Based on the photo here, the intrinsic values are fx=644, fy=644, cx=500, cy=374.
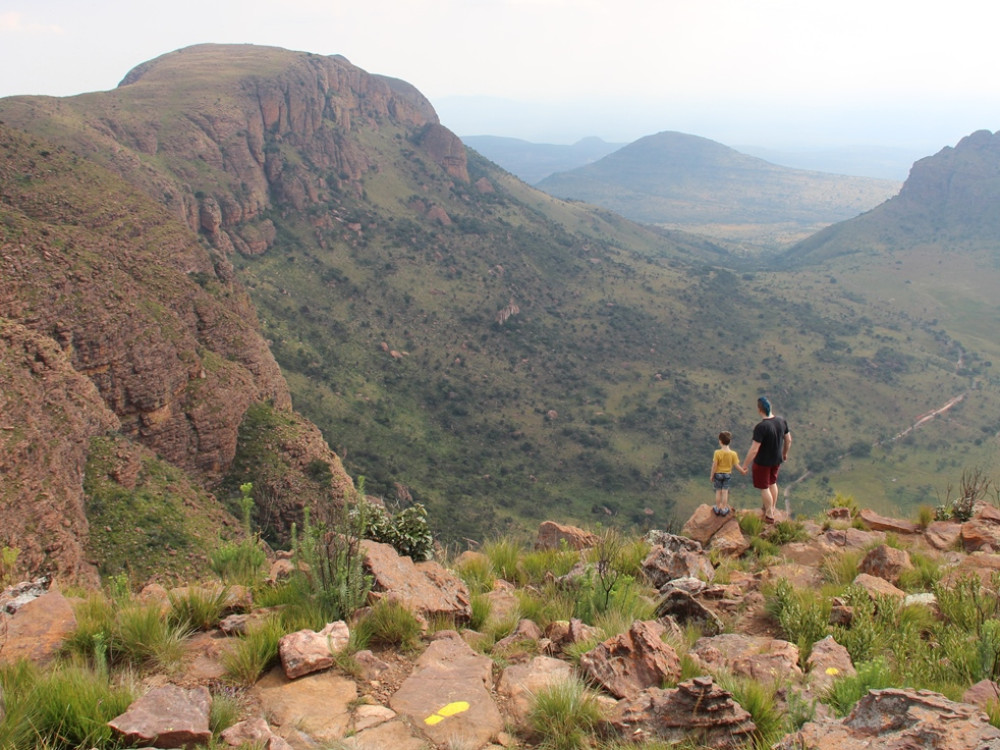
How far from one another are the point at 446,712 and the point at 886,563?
6.39 metres

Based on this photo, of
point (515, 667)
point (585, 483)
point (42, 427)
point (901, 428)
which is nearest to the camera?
point (515, 667)

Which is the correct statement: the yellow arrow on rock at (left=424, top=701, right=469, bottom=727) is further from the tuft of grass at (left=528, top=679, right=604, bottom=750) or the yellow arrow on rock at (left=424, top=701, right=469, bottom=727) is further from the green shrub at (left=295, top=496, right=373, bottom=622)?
the green shrub at (left=295, top=496, right=373, bottom=622)

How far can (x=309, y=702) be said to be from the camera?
185 inches

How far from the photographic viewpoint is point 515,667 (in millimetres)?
5324

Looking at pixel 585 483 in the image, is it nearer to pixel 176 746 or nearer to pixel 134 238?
pixel 134 238

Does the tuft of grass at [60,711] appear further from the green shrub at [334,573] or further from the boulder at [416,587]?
the boulder at [416,587]

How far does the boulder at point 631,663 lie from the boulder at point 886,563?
4.31 m

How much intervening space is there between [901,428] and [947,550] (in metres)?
72.4

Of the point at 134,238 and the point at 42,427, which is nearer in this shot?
the point at 42,427

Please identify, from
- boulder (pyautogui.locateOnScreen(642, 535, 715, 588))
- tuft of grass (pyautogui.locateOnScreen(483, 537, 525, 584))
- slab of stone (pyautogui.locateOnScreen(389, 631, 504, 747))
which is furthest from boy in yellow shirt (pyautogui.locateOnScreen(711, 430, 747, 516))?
slab of stone (pyautogui.locateOnScreen(389, 631, 504, 747))

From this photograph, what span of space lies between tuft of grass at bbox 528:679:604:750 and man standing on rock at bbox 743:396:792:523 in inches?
285

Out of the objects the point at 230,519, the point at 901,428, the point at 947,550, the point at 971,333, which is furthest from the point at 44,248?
the point at 971,333

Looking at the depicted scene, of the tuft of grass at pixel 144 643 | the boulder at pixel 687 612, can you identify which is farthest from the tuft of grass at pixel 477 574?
the tuft of grass at pixel 144 643

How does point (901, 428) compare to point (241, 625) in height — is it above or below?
below
